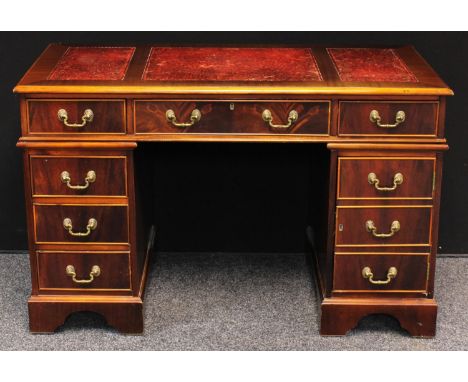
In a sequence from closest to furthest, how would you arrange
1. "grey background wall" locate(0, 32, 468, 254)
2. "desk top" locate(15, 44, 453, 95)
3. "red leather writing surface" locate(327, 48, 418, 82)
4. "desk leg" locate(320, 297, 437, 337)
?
"desk top" locate(15, 44, 453, 95), "red leather writing surface" locate(327, 48, 418, 82), "desk leg" locate(320, 297, 437, 337), "grey background wall" locate(0, 32, 468, 254)

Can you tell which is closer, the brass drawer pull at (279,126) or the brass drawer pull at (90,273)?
the brass drawer pull at (279,126)

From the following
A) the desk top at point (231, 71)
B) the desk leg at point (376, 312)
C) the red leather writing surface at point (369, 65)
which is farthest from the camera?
the desk leg at point (376, 312)

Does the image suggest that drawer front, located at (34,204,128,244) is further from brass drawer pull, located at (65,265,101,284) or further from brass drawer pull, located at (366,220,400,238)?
brass drawer pull, located at (366,220,400,238)

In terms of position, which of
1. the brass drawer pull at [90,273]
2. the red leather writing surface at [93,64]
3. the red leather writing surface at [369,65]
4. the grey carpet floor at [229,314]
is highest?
the red leather writing surface at [369,65]

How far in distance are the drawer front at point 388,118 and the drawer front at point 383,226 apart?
253mm

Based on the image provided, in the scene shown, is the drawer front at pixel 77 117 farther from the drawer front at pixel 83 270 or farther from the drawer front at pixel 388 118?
the drawer front at pixel 388 118

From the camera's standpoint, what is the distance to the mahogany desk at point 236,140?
10.5 feet

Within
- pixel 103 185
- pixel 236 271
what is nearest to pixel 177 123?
pixel 103 185

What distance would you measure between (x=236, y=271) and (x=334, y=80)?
97 cm

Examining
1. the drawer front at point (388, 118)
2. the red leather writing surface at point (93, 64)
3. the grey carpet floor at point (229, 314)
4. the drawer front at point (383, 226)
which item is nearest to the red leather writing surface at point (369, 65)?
the drawer front at point (388, 118)

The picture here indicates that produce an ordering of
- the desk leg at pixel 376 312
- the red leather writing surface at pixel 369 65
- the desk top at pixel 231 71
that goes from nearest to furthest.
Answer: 1. the desk top at pixel 231 71
2. the red leather writing surface at pixel 369 65
3. the desk leg at pixel 376 312

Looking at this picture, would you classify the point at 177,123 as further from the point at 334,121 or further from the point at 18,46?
the point at 18,46

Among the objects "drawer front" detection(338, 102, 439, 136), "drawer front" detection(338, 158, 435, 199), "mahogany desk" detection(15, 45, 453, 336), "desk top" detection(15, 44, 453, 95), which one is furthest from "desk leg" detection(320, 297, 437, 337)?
"desk top" detection(15, 44, 453, 95)

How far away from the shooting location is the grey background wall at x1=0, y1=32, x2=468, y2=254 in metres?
3.82
